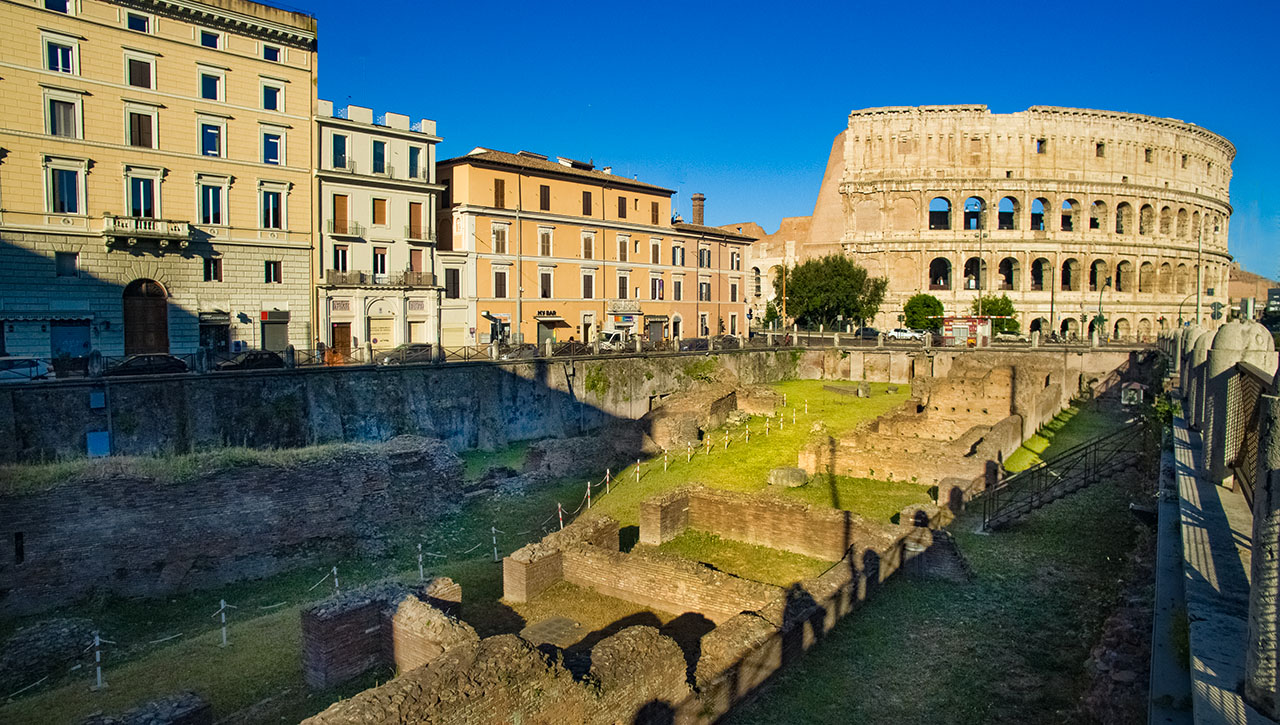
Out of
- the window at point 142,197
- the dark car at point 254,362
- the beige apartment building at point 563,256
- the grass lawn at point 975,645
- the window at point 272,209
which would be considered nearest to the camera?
the grass lawn at point 975,645

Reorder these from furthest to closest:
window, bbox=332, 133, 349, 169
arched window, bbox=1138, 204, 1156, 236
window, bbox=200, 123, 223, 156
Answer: arched window, bbox=1138, 204, 1156, 236
window, bbox=332, 133, 349, 169
window, bbox=200, 123, 223, 156

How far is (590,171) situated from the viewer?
46031 millimetres

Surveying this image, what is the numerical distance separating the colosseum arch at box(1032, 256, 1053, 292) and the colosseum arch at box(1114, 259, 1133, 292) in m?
5.93

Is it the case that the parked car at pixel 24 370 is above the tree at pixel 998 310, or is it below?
below

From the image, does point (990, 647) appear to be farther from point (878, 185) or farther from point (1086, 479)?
point (878, 185)

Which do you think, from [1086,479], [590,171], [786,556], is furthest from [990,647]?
[590,171]

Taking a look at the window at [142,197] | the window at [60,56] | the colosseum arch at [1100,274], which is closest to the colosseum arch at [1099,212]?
the colosseum arch at [1100,274]

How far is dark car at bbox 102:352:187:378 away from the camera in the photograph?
21.4 meters

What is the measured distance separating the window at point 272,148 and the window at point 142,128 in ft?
12.4

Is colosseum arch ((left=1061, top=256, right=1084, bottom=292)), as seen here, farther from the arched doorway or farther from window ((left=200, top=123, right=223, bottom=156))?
the arched doorway

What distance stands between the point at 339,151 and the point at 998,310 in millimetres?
49719

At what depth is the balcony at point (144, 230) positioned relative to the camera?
2714 centimetres

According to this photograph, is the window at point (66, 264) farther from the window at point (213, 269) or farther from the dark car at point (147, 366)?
the dark car at point (147, 366)

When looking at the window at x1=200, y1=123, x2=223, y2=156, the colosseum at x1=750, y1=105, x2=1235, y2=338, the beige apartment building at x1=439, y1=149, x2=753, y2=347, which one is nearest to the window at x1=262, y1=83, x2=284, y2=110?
the window at x1=200, y1=123, x2=223, y2=156
